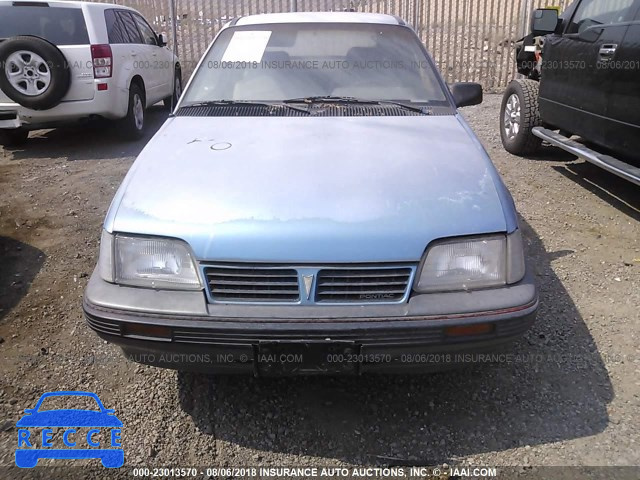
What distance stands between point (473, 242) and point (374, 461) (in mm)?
959

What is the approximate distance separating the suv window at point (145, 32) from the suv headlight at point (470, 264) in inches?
286

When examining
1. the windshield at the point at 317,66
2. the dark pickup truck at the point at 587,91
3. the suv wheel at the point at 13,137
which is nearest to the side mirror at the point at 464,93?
the windshield at the point at 317,66

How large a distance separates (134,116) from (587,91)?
5.38 m

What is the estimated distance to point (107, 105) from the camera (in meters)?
6.50

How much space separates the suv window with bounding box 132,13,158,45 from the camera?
7.96 m

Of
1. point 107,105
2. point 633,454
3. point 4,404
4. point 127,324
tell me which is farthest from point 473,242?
point 107,105

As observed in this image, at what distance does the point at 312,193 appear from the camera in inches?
85.4

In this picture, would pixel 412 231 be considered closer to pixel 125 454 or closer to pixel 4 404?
pixel 125 454

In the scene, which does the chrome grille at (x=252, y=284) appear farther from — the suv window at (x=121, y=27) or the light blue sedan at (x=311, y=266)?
the suv window at (x=121, y=27)

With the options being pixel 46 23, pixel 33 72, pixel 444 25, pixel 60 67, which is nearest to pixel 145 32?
pixel 46 23

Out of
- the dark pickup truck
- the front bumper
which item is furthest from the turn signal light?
the front bumper

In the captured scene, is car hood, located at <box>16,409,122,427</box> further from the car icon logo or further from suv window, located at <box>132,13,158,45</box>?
suv window, located at <box>132,13,158,45</box>

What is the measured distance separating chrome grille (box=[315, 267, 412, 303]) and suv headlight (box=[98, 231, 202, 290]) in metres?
0.48

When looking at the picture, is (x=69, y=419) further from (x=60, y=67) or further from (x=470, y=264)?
(x=60, y=67)
